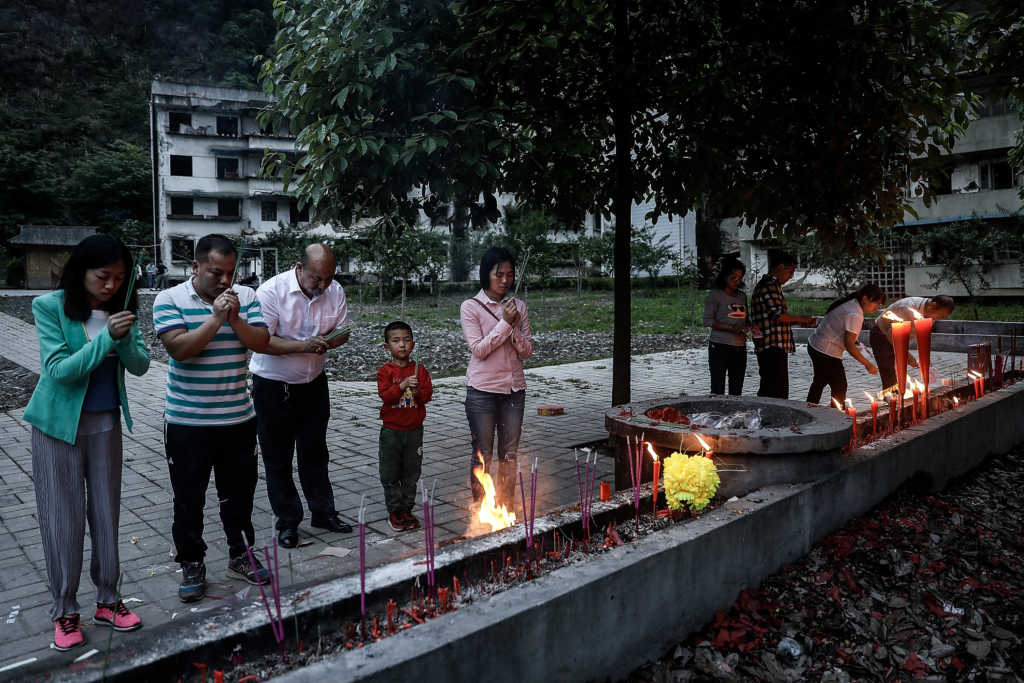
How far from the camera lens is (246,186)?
1844 inches

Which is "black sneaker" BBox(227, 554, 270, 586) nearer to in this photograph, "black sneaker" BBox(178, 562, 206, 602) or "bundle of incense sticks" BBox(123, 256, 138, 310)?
"black sneaker" BBox(178, 562, 206, 602)

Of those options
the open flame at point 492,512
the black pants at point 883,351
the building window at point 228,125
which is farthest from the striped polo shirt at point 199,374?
the building window at point 228,125

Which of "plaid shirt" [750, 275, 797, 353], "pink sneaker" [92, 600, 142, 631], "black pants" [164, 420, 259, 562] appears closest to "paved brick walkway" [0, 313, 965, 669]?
"pink sneaker" [92, 600, 142, 631]

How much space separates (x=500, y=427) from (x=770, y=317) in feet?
12.3

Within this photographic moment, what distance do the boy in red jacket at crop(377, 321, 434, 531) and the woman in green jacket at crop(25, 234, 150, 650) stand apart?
5.04 ft

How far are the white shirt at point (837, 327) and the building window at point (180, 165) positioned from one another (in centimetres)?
4649

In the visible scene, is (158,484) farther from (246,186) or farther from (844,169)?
(246,186)

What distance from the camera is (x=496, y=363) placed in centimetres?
465

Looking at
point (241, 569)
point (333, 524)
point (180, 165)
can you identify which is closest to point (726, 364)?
point (333, 524)

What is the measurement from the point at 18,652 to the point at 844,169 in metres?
5.68

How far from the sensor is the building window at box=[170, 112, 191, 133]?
152ft

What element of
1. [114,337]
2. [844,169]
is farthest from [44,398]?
[844,169]

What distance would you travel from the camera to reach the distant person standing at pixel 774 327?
7.23 m

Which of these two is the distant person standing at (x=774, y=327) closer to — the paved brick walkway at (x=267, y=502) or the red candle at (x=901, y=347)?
the red candle at (x=901, y=347)
